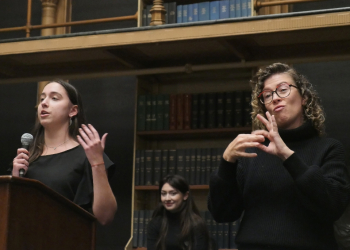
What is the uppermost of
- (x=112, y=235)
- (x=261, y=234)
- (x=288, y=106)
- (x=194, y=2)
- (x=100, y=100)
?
(x=194, y=2)

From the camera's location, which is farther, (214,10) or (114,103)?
(114,103)

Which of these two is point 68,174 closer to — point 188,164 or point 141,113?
point 188,164

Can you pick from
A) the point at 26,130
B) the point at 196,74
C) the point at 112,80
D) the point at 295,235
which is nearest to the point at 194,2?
the point at 196,74

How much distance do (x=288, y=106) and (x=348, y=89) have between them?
10.8ft

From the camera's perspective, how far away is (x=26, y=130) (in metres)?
6.00

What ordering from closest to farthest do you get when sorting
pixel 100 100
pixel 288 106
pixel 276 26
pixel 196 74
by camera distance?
pixel 288 106
pixel 276 26
pixel 196 74
pixel 100 100

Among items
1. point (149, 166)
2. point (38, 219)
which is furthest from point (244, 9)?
point (38, 219)

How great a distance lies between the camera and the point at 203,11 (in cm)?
477

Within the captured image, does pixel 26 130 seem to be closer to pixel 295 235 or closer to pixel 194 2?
pixel 194 2

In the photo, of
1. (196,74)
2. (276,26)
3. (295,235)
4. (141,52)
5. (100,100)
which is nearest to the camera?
(295,235)

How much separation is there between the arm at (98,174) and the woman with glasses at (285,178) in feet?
1.39

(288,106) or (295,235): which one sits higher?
(288,106)

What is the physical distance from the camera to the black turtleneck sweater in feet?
5.67

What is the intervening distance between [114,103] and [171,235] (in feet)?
6.25
